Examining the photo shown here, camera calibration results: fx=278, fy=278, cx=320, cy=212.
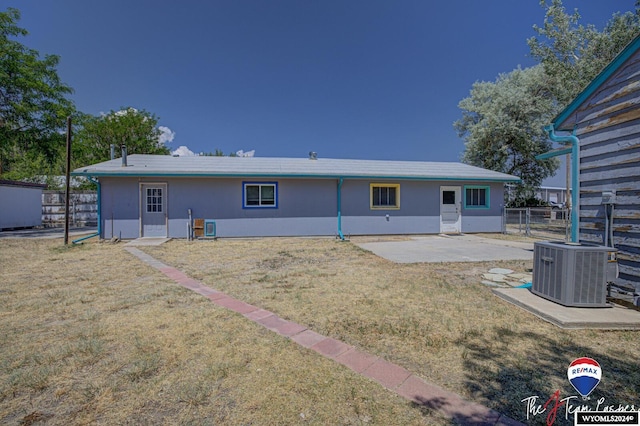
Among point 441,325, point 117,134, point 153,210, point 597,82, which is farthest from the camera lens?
point 117,134

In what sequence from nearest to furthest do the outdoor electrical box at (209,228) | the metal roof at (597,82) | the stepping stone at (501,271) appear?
the metal roof at (597,82) → the stepping stone at (501,271) → the outdoor electrical box at (209,228)

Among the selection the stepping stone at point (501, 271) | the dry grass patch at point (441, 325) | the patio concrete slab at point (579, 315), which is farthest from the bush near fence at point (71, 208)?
the patio concrete slab at point (579, 315)

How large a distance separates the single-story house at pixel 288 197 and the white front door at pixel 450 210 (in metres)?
0.04

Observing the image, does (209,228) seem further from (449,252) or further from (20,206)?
(20,206)

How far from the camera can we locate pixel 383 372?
2297 millimetres

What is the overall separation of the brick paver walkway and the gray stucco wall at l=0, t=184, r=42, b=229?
52.9ft

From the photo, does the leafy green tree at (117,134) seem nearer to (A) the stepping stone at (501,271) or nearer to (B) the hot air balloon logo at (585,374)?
(A) the stepping stone at (501,271)

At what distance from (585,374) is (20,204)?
2052 centimetres

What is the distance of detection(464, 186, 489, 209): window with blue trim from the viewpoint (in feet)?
41.2

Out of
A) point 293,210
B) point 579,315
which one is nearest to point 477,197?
point 293,210

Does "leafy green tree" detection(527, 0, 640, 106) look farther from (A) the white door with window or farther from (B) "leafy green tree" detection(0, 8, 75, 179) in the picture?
(B) "leafy green tree" detection(0, 8, 75, 179)

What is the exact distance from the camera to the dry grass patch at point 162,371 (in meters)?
1.84

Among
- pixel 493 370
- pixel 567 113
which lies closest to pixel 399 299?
pixel 493 370

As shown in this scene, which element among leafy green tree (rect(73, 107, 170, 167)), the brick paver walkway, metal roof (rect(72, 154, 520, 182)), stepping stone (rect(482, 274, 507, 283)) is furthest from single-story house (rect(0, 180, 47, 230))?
stepping stone (rect(482, 274, 507, 283))
